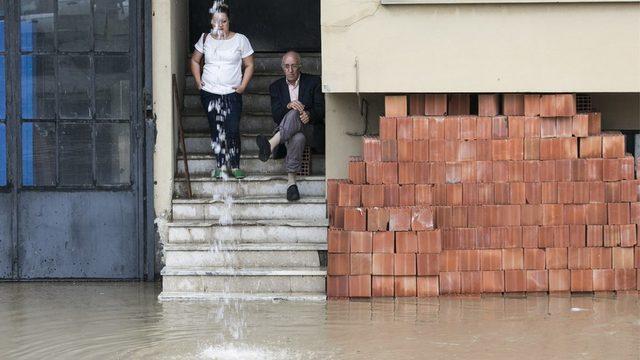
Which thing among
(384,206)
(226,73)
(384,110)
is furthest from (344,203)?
(226,73)

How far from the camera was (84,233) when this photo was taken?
40.8ft

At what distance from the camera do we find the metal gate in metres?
12.4

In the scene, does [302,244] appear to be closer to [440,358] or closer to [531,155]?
[531,155]

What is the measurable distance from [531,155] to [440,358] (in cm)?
279

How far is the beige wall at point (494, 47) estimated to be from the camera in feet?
37.2

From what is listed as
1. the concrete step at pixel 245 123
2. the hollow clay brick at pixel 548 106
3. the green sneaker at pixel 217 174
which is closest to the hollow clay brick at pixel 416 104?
the hollow clay brick at pixel 548 106

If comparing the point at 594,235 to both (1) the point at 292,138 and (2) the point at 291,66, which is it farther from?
(2) the point at 291,66

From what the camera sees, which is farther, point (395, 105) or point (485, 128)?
point (395, 105)

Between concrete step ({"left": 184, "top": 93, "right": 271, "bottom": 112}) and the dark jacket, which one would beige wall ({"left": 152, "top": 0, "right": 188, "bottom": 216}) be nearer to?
the dark jacket

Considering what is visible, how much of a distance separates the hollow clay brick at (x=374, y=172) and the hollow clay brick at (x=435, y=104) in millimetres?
666

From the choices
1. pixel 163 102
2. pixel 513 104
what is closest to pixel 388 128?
pixel 513 104

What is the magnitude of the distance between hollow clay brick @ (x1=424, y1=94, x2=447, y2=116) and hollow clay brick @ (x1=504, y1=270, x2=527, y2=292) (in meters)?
1.45

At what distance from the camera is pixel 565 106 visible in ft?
37.1

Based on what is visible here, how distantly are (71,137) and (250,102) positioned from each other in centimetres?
197
